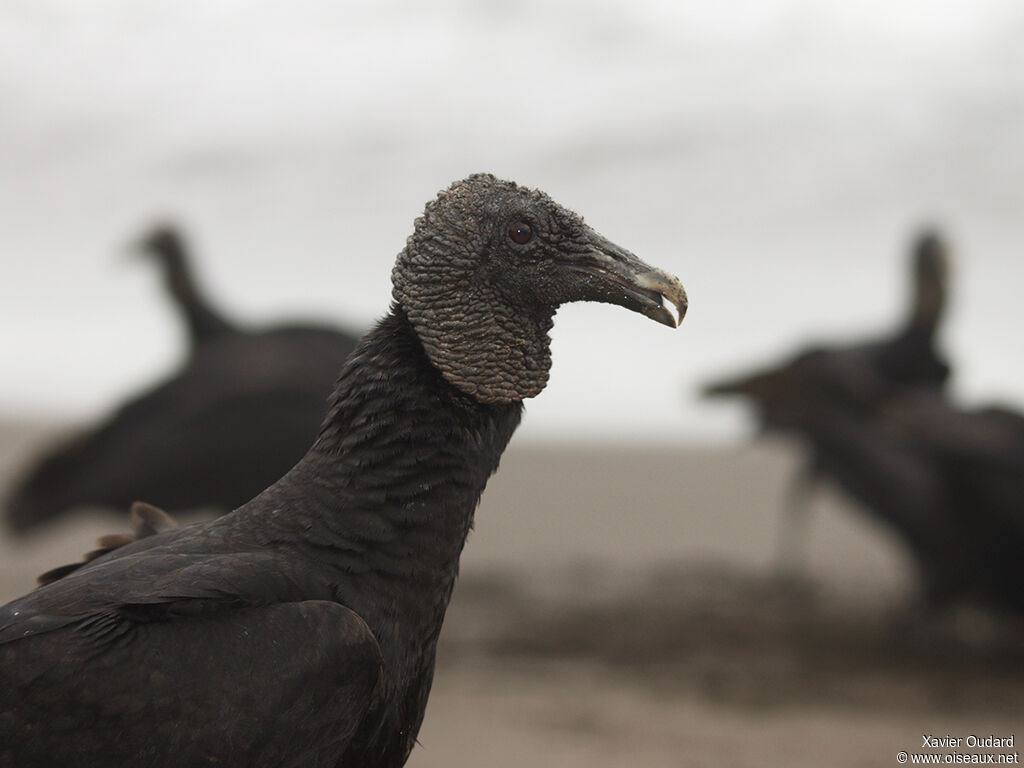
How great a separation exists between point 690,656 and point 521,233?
5267 mm

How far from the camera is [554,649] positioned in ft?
24.4

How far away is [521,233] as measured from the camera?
2.65 m

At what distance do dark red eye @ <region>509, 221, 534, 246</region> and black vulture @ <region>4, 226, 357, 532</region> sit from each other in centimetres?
388

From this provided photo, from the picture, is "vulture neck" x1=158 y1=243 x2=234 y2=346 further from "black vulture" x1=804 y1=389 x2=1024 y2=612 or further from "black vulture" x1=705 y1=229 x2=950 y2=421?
"black vulture" x1=804 y1=389 x2=1024 y2=612

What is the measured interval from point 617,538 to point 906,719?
702cm

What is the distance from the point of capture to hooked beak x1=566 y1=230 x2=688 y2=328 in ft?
8.52

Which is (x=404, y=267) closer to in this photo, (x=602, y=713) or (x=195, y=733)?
(x=195, y=733)

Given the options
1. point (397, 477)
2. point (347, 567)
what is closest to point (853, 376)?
point (397, 477)

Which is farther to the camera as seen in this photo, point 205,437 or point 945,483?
point 945,483

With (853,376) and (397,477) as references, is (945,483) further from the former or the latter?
(397,477)

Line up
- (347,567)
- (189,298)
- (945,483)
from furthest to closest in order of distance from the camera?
(189,298) < (945,483) < (347,567)

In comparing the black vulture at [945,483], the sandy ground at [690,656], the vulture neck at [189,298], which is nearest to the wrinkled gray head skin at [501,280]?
the sandy ground at [690,656]

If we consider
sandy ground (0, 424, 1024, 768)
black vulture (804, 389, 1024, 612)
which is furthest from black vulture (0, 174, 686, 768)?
black vulture (804, 389, 1024, 612)

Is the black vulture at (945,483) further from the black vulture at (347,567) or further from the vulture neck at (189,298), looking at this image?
the black vulture at (347,567)
